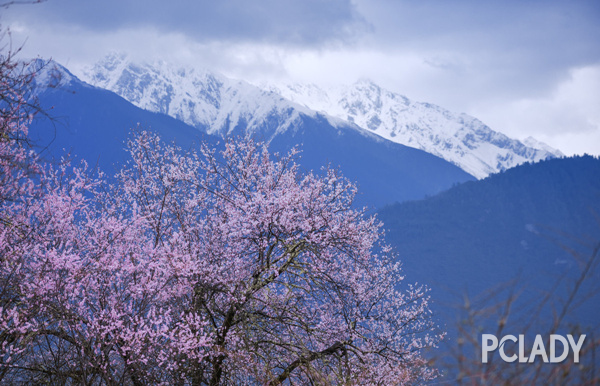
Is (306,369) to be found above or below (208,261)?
below

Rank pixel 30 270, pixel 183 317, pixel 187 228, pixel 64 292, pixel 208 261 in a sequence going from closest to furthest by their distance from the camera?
pixel 64 292 → pixel 30 270 → pixel 183 317 → pixel 208 261 → pixel 187 228

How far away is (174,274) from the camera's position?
9.88 metres

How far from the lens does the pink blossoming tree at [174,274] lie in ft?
28.0

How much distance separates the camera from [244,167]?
13.0 m

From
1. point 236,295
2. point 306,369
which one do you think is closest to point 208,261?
point 236,295

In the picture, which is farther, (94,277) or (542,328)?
(94,277)

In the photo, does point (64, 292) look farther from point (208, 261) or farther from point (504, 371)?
point (504, 371)

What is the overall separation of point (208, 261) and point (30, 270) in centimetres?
316

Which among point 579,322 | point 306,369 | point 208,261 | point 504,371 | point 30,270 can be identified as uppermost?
point 208,261

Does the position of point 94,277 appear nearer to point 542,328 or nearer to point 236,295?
point 236,295

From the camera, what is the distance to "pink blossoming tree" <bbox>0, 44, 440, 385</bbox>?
8.54m

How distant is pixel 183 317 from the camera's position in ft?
33.0

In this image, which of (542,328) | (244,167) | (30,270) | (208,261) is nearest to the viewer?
(542,328)

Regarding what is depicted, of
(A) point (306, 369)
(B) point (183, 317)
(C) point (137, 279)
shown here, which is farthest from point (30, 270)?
(A) point (306, 369)
